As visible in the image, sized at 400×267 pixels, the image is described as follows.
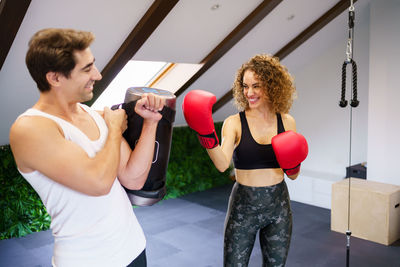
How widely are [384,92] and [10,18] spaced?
138 inches

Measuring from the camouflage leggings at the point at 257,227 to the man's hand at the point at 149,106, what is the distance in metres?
0.99

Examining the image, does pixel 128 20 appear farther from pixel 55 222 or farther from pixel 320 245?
pixel 320 245

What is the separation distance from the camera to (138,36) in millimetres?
2992

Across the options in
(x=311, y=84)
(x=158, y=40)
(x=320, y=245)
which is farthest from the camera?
(x=311, y=84)

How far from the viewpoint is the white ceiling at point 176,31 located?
2.59m

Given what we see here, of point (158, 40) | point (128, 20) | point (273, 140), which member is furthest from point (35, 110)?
point (158, 40)

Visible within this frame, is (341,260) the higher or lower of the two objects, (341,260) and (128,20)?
the lower

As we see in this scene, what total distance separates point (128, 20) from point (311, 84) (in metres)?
2.87

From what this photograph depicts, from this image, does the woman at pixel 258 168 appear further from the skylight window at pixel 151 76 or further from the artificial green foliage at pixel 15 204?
the artificial green foliage at pixel 15 204

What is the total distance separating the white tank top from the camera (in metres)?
1.01

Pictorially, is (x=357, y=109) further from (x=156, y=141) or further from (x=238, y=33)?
(x=156, y=141)

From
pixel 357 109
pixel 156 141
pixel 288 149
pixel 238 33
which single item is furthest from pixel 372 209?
pixel 156 141

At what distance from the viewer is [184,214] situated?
4.56 meters

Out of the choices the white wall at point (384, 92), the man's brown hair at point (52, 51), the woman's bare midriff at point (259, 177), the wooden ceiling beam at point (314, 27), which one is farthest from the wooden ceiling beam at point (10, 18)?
the white wall at point (384, 92)
